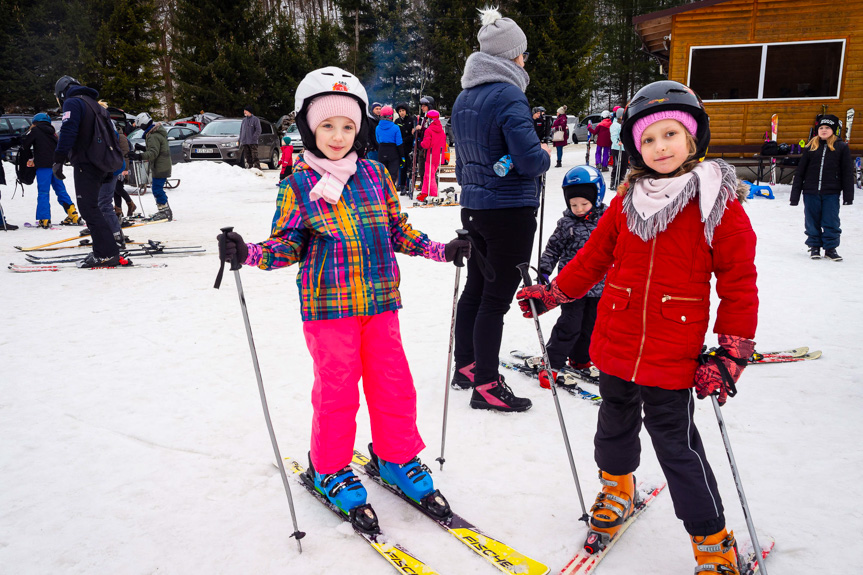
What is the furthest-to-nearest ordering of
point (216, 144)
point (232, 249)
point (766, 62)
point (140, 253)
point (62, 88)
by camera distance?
point (216, 144), point (766, 62), point (140, 253), point (62, 88), point (232, 249)

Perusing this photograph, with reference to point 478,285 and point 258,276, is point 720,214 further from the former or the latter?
point 258,276

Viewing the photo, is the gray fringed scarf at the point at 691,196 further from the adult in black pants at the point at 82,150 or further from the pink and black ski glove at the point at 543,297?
the adult in black pants at the point at 82,150

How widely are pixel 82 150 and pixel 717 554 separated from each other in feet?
23.1

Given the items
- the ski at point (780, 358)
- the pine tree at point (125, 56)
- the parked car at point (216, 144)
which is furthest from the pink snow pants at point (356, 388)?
the pine tree at point (125, 56)

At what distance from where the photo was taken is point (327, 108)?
2330mm

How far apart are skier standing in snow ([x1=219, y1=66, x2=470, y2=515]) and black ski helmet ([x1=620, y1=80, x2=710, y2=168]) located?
88 cm

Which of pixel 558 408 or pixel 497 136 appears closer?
pixel 558 408

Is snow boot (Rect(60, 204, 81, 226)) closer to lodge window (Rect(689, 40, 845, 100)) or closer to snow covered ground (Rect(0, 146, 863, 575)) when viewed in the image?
snow covered ground (Rect(0, 146, 863, 575))

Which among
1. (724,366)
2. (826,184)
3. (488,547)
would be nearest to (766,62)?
(826,184)

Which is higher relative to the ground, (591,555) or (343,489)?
(343,489)

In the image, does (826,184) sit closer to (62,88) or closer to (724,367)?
(724,367)

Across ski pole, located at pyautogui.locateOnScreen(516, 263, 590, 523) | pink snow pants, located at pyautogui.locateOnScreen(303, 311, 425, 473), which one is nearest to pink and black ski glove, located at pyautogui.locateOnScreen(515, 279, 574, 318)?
ski pole, located at pyautogui.locateOnScreen(516, 263, 590, 523)

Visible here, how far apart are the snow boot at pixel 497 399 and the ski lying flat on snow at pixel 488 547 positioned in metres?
0.96

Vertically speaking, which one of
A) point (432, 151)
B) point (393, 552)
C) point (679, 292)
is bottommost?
point (393, 552)
